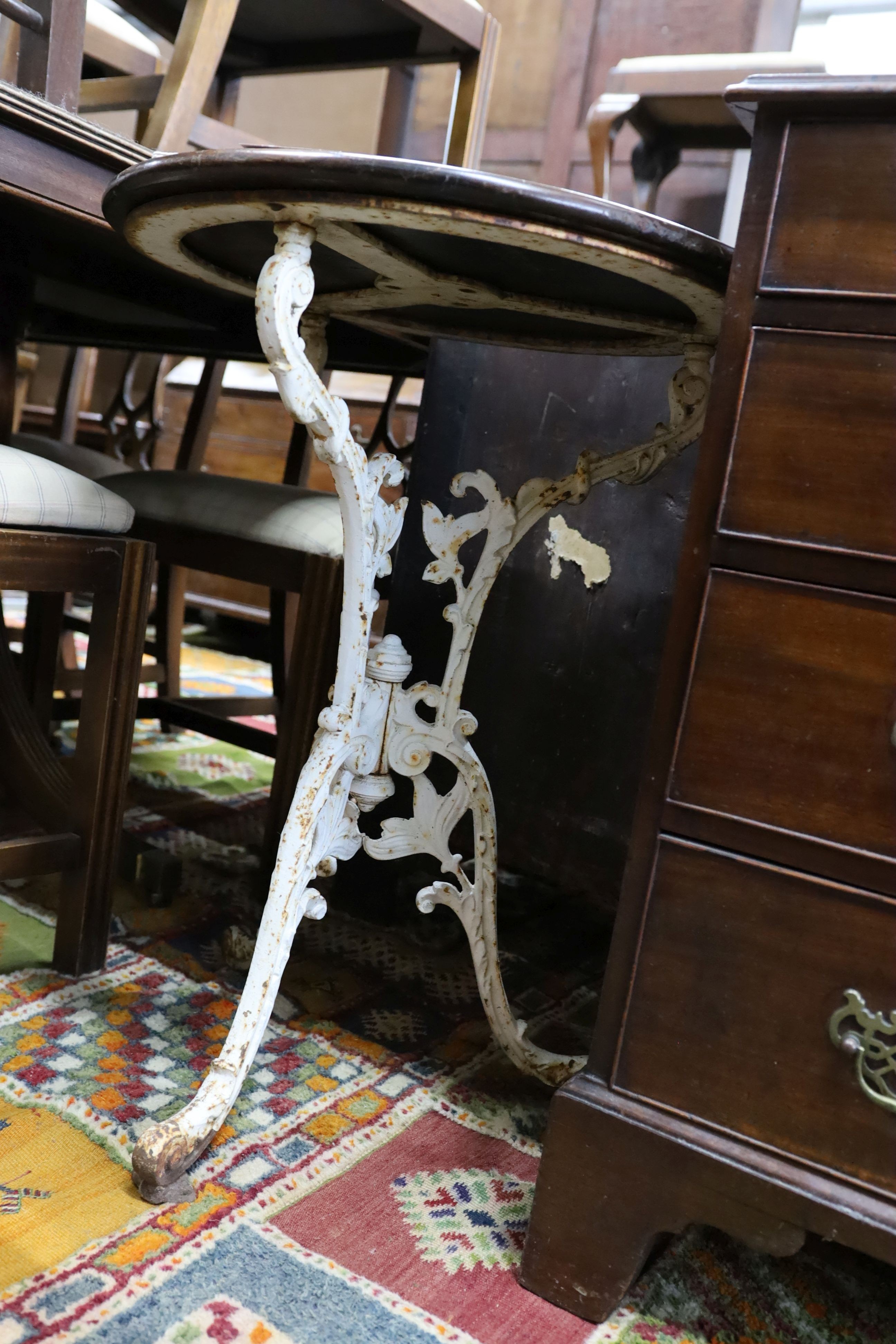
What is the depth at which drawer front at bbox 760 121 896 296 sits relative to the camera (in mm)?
688

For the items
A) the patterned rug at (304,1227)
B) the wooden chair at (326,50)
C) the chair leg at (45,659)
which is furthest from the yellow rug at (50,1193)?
the wooden chair at (326,50)

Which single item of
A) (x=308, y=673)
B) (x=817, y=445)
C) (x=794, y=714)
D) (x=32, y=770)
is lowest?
(x=32, y=770)

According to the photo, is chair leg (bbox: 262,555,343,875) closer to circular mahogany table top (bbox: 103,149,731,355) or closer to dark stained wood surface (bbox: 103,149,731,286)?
circular mahogany table top (bbox: 103,149,731,355)

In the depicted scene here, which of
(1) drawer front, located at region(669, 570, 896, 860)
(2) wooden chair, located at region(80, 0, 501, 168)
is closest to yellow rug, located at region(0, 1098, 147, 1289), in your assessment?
(1) drawer front, located at region(669, 570, 896, 860)

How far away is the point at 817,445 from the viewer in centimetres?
71

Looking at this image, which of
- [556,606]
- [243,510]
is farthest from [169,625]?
[556,606]

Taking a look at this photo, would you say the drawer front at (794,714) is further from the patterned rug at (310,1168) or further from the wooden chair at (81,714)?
the wooden chair at (81,714)

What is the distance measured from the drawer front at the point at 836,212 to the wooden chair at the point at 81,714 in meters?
0.70

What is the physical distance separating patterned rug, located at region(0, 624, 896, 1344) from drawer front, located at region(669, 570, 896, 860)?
0.96 feet

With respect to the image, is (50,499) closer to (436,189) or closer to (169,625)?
(436,189)

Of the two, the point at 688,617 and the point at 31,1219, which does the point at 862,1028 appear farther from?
the point at 31,1219

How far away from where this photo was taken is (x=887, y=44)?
407 cm

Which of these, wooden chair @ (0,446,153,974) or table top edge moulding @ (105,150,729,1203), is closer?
table top edge moulding @ (105,150,729,1203)

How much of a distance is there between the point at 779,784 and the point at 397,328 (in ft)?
2.49
